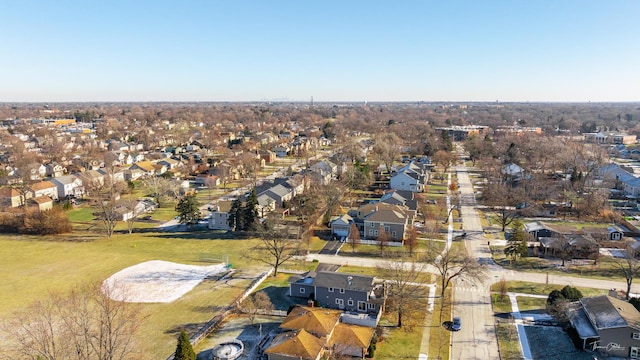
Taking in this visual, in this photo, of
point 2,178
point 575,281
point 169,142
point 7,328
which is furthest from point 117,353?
point 169,142

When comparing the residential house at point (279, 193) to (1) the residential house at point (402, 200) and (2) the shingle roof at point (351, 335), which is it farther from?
(2) the shingle roof at point (351, 335)

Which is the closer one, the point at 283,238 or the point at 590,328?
the point at 590,328

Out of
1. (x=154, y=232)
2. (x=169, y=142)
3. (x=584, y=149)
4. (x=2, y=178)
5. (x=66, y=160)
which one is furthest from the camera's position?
(x=169, y=142)

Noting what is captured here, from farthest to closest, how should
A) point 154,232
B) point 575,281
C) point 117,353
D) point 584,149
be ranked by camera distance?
point 584,149, point 154,232, point 575,281, point 117,353

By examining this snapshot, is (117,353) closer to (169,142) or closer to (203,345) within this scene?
(203,345)

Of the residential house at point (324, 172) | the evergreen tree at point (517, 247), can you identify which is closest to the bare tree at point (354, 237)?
the evergreen tree at point (517, 247)

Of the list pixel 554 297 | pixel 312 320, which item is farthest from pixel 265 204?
pixel 554 297
